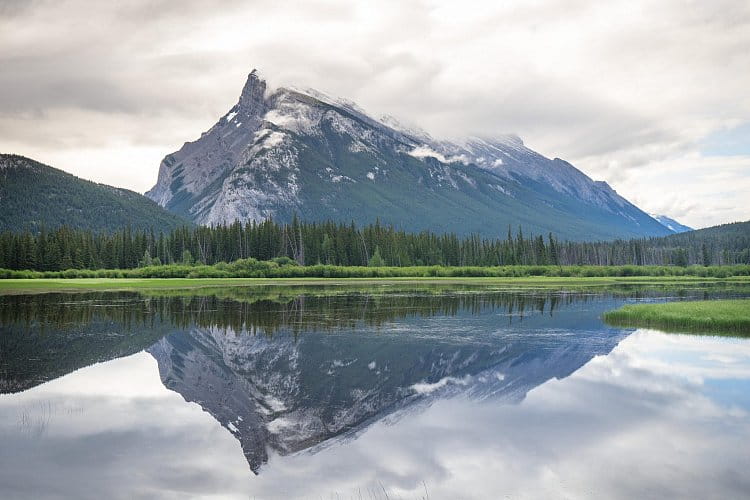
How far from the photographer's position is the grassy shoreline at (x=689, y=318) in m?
43.0

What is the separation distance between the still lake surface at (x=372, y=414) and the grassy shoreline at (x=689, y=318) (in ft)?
9.50

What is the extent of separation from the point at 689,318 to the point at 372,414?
3211 centimetres

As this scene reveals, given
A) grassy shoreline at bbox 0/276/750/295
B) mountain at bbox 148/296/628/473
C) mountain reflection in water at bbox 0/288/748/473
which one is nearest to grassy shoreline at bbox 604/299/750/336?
mountain reflection in water at bbox 0/288/748/473

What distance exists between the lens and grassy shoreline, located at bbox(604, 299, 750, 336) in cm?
4300

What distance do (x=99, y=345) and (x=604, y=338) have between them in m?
29.9

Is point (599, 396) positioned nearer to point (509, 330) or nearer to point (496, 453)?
point (496, 453)

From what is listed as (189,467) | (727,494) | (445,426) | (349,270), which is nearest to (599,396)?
(445,426)

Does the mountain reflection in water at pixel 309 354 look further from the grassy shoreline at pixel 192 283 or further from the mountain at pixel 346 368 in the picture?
the grassy shoreline at pixel 192 283

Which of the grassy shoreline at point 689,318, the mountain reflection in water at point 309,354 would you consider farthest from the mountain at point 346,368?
the grassy shoreline at point 689,318

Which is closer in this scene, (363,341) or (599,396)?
(599,396)

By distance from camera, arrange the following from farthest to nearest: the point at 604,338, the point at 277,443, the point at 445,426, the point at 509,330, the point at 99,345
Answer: the point at 509,330
the point at 604,338
the point at 99,345
the point at 445,426
the point at 277,443

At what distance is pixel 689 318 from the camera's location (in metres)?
45.3

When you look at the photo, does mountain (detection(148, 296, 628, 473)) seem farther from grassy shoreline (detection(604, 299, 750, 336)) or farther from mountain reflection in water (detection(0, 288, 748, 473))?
grassy shoreline (detection(604, 299, 750, 336))

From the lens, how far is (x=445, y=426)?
20.3m
